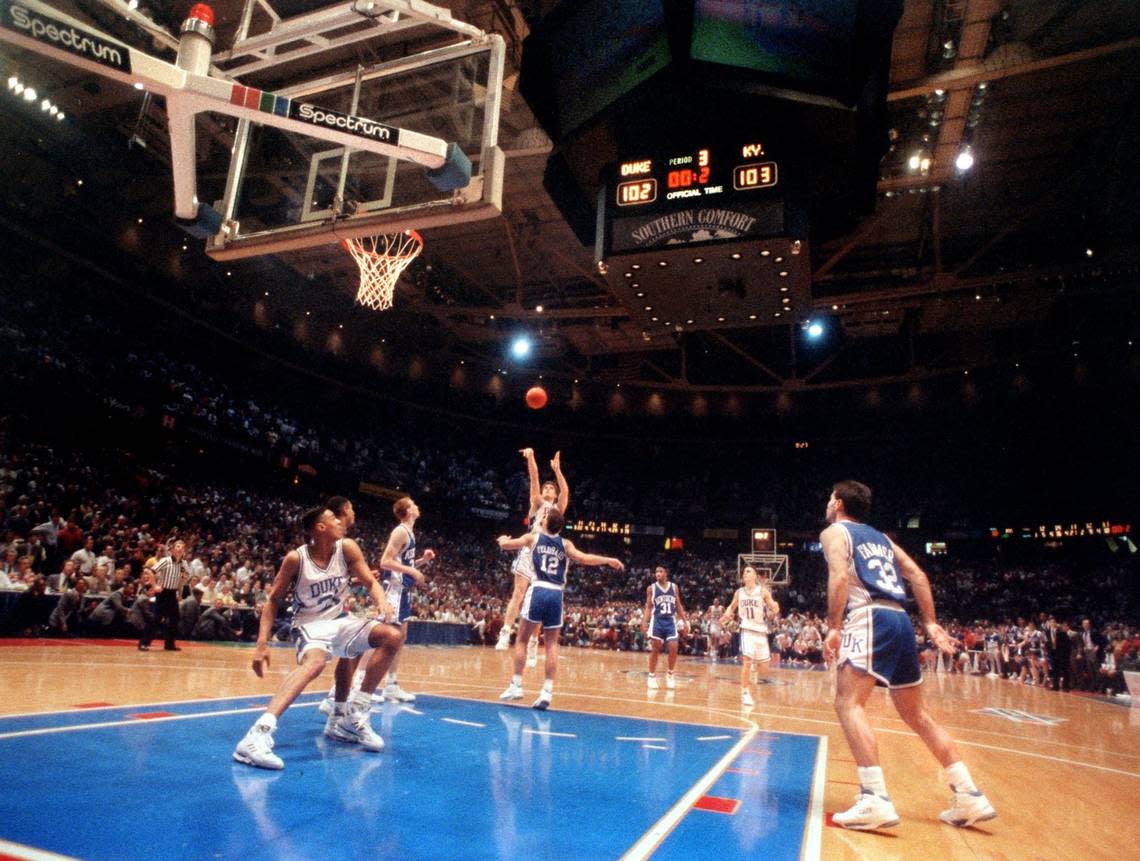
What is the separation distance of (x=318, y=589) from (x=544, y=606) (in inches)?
140

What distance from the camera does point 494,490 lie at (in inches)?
1395

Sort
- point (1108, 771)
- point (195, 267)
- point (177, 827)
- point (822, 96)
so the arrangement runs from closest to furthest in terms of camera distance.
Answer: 1. point (177, 827)
2. point (1108, 771)
3. point (822, 96)
4. point (195, 267)

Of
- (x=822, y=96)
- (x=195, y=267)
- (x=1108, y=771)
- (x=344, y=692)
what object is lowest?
(x=1108, y=771)

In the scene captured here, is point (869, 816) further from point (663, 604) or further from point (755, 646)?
point (663, 604)

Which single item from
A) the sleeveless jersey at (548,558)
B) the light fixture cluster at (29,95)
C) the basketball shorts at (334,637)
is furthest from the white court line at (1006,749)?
the light fixture cluster at (29,95)

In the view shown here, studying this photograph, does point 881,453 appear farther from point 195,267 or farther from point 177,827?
point 177,827

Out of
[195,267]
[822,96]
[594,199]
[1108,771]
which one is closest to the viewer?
[1108,771]

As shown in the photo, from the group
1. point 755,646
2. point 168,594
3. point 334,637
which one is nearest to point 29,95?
point 168,594

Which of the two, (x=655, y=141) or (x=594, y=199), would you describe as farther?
(x=594, y=199)

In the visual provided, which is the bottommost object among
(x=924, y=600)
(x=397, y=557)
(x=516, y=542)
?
(x=924, y=600)

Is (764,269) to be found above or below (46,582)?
above

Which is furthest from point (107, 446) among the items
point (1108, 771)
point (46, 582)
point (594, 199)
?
point (1108, 771)

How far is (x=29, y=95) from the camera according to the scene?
1476cm

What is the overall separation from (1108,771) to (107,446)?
906 inches
